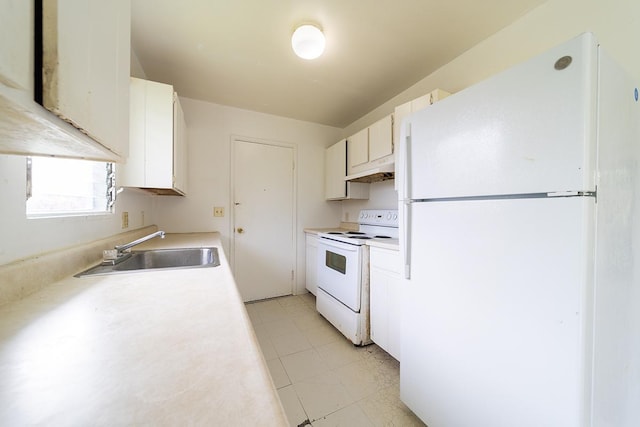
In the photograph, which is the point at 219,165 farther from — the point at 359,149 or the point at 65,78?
the point at 65,78

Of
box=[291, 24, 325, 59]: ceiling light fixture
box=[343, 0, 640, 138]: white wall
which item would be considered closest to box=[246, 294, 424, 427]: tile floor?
box=[343, 0, 640, 138]: white wall

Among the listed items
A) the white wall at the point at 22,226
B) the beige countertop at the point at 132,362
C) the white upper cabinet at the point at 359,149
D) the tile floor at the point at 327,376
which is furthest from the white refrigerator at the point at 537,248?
the white wall at the point at 22,226

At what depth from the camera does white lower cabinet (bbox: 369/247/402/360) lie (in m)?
1.62

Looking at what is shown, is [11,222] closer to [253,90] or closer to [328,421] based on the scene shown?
[328,421]

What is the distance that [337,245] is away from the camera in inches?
86.4

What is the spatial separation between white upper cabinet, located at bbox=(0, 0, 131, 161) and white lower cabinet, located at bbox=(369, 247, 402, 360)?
156 cm

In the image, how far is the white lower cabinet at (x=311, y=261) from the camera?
2.80 metres

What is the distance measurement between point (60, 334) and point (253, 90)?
7.81 ft

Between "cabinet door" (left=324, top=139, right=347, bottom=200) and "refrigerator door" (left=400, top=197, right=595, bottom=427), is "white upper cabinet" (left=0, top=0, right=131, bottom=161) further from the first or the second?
"cabinet door" (left=324, top=139, right=347, bottom=200)

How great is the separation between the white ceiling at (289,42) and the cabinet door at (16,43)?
1.48 m

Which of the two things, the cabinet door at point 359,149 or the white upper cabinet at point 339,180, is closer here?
the cabinet door at point 359,149

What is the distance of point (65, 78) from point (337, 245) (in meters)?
2.00

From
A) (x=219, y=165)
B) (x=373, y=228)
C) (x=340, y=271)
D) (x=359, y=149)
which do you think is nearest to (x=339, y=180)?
(x=359, y=149)

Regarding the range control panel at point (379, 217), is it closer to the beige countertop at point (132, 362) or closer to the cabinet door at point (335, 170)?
the cabinet door at point (335, 170)
